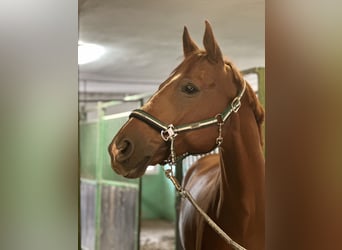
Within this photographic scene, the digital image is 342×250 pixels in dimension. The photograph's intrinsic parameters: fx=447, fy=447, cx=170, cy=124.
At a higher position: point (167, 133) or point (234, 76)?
point (234, 76)

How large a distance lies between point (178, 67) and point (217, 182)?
30cm

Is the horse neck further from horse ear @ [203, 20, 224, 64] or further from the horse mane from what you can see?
horse ear @ [203, 20, 224, 64]

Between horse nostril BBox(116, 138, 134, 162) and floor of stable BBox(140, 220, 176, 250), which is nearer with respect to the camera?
horse nostril BBox(116, 138, 134, 162)

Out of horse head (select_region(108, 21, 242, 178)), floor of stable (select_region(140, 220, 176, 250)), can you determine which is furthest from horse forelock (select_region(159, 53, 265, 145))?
floor of stable (select_region(140, 220, 176, 250))

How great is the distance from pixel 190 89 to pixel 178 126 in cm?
9

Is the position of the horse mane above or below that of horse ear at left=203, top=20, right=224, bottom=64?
below

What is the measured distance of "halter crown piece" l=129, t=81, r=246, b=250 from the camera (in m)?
1.00

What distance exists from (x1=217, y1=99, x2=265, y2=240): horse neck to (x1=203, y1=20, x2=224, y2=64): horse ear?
→ 136 millimetres

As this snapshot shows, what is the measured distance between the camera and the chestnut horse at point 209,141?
100cm

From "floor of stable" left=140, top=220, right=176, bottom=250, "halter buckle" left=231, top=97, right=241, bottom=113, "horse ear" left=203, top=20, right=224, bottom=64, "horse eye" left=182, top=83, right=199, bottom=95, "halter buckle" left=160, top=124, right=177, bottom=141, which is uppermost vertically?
"horse ear" left=203, top=20, right=224, bottom=64

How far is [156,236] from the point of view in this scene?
1.24 metres

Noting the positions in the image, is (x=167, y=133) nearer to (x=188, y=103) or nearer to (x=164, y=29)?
(x=188, y=103)

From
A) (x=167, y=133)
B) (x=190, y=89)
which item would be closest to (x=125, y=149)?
(x=167, y=133)

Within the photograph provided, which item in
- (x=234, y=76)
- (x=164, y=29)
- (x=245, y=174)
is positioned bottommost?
(x=245, y=174)
